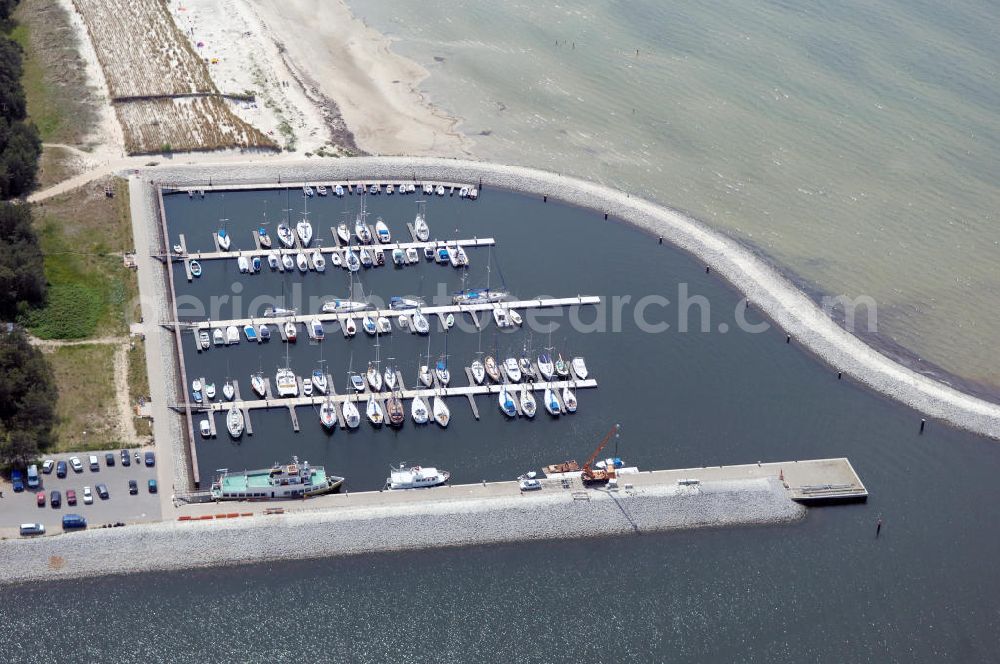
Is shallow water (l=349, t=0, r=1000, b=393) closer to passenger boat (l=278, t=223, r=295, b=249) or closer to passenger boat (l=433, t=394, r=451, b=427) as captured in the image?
passenger boat (l=278, t=223, r=295, b=249)

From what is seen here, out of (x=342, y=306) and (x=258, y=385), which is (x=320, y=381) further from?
(x=342, y=306)

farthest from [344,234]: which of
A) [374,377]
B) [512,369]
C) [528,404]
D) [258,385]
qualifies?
[528,404]

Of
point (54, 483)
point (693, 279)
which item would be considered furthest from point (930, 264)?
point (54, 483)

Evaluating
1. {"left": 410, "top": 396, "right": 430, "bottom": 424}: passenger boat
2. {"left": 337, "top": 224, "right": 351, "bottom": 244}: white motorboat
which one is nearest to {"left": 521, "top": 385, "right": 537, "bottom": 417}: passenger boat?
{"left": 410, "top": 396, "right": 430, "bottom": 424}: passenger boat

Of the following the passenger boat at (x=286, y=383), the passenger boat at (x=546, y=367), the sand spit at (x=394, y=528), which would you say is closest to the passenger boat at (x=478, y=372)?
the passenger boat at (x=546, y=367)

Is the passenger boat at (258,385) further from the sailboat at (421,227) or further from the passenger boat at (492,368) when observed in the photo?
the sailboat at (421,227)

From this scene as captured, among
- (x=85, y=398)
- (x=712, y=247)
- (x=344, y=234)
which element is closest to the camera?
(x=85, y=398)

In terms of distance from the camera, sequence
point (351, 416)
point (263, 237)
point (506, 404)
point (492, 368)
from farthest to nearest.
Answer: point (263, 237) < point (492, 368) < point (506, 404) < point (351, 416)

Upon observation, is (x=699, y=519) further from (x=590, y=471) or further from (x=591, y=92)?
(x=591, y=92)
